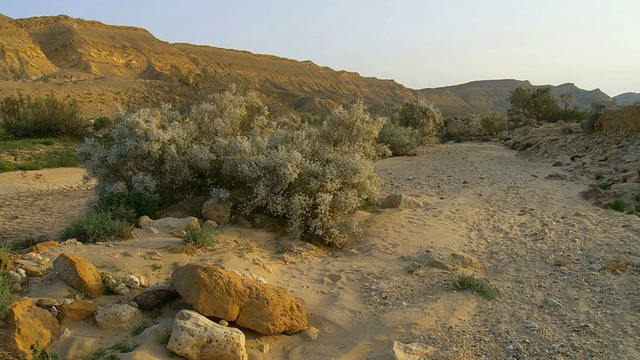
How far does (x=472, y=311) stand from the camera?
4.36m

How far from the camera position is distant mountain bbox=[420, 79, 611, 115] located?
306ft

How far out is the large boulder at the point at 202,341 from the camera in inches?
132

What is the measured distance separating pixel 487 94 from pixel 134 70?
77.4 m

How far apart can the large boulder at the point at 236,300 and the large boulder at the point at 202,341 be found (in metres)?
0.21

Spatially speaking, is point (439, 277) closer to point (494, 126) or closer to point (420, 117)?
point (420, 117)

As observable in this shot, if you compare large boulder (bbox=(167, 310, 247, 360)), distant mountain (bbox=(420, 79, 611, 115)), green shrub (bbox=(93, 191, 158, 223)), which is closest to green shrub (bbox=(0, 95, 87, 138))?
green shrub (bbox=(93, 191, 158, 223))

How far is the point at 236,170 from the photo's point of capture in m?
6.91

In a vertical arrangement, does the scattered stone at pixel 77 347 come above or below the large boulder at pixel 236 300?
below

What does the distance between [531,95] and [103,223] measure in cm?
3241

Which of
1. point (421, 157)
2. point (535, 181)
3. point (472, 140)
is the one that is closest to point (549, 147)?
point (421, 157)

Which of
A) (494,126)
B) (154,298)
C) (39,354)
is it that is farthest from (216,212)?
(494,126)

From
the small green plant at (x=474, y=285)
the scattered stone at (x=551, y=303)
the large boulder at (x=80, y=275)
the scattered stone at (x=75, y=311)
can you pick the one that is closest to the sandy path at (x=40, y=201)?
the large boulder at (x=80, y=275)

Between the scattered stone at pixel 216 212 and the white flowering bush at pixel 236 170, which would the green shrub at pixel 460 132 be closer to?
the white flowering bush at pixel 236 170

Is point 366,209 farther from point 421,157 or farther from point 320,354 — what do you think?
point 421,157
